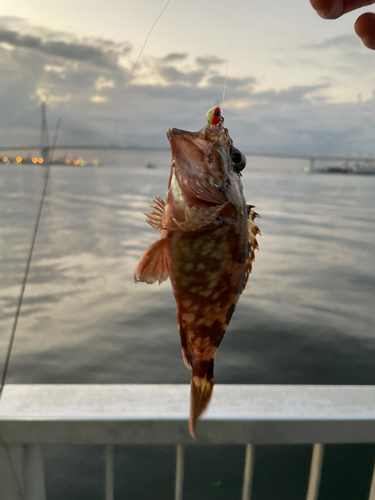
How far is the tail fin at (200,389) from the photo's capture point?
0.61 meters

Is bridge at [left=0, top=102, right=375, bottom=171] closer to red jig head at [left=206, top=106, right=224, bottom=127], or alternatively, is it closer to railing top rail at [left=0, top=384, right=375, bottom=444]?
red jig head at [left=206, top=106, right=224, bottom=127]

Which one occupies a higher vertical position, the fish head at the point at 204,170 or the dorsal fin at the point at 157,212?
the fish head at the point at 204,170

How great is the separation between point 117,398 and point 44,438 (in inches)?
9.8

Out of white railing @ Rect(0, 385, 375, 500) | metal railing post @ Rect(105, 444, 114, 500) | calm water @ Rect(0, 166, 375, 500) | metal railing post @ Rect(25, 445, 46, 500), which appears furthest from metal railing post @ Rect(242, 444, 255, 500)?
calm water @ Rect(0, 166, 375, 500)

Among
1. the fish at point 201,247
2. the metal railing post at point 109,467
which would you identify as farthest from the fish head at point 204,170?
the metal railing post at point 109,467

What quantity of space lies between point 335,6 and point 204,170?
1.74 ft

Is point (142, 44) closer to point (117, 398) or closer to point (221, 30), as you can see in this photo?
point (221, 30)

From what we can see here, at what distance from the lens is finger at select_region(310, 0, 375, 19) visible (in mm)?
814

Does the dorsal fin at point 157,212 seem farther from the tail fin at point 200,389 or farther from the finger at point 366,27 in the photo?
the finger at point 366,27

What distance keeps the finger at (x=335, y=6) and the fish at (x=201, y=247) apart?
1.37 ft

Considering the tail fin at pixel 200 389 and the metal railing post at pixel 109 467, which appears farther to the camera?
the metal railing post at pixel 109 467

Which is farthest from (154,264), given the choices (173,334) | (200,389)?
(173,334)

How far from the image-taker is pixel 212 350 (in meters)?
0.64

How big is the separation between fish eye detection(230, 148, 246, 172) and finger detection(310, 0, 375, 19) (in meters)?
0.43
